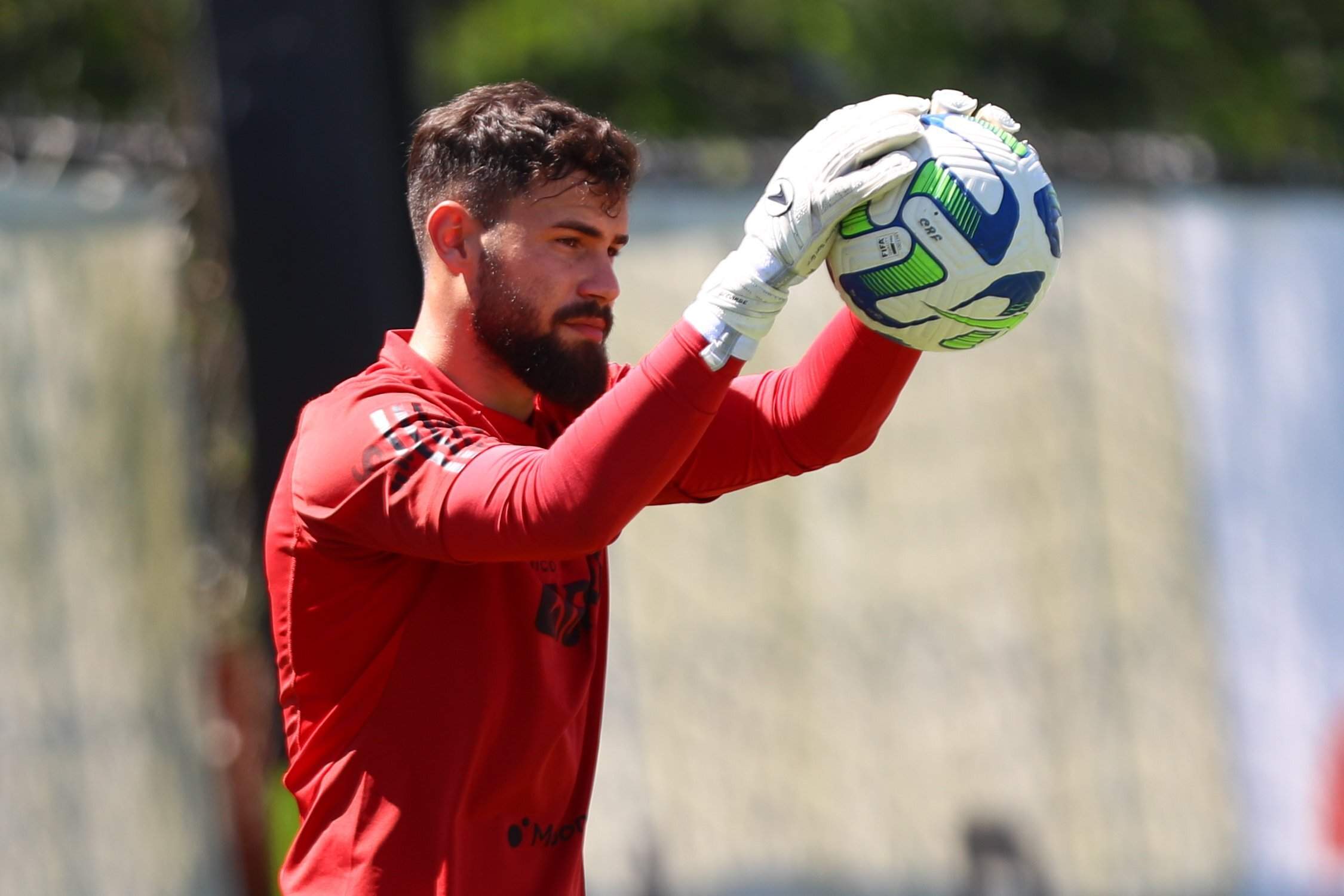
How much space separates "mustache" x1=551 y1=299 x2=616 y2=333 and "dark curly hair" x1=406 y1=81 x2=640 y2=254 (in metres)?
0.15

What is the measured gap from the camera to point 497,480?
→ 245 cm

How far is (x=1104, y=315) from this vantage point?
23.6 ft

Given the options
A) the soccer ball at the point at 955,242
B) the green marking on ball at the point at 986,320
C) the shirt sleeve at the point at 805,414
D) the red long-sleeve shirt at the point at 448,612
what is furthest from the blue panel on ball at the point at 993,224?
the red long-sleeve shirt at the point at 448,612

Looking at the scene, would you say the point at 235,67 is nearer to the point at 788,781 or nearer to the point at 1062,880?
the point at 788,781

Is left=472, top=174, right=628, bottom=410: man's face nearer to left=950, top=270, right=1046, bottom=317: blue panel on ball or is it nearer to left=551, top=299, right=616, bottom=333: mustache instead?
left=551, top=299, right=616, bottom=333: mustache

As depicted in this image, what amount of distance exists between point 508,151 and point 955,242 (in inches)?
26.5

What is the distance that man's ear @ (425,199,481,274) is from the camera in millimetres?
2834

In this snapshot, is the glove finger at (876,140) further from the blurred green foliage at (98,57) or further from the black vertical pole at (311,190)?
the blurred green foliage at (98,57)

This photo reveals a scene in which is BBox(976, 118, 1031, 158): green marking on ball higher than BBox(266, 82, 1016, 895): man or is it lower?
higher

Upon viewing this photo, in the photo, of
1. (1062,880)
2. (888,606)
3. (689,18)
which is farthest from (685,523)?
(689,18)

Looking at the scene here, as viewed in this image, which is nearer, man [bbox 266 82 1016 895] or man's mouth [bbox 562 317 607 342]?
man [bbox 266 82 1016 895]

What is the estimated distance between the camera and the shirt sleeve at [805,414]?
3.01 meters

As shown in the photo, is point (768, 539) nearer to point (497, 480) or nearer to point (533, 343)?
point (533, 343)

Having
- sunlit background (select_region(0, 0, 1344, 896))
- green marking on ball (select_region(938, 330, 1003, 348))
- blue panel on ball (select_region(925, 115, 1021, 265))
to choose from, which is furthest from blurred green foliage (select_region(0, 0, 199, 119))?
blue panel on ball (select_region(925, 115, 1021, 265))
